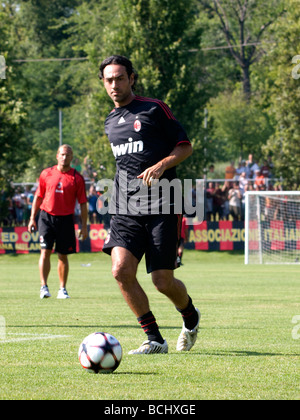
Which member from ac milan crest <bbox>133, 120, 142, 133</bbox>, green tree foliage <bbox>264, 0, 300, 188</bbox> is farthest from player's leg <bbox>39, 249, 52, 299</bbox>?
green tree foliage <bbox>264, 0, 300, 188</bbox>

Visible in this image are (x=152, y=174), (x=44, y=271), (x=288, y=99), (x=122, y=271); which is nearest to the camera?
(x=152, y=174)

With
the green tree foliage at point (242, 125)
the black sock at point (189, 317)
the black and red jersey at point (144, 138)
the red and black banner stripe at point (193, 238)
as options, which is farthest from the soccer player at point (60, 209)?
the green tree foliage at point (242, 125)

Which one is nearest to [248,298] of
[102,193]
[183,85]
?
[102,193]

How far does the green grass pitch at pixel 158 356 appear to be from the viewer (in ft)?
17.0

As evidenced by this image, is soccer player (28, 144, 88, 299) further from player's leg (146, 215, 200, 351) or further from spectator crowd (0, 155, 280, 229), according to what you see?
spectator crowd (0, 155, 280, 229)

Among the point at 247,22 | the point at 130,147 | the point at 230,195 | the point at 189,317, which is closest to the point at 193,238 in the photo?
the point at 230,195

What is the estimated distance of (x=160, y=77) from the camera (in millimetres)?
30078

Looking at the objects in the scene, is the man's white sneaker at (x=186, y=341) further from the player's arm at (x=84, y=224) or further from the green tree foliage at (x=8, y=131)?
the green tree foliage at (x=8, y=131)

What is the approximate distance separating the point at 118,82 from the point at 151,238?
1383mm

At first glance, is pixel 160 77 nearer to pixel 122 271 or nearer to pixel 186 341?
pixel 186 341

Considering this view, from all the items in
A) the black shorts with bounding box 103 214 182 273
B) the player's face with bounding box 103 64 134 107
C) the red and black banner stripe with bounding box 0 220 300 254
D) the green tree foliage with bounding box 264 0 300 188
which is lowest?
the red and black banner stripe with bounding box 0 220 300 254

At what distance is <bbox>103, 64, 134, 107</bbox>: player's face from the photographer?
7082 millimetres

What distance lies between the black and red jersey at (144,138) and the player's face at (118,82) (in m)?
0.14
